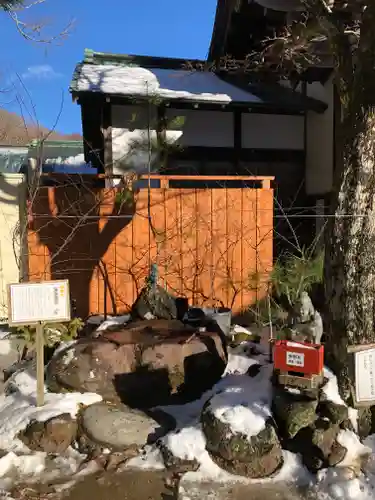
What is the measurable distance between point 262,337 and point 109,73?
253 inches

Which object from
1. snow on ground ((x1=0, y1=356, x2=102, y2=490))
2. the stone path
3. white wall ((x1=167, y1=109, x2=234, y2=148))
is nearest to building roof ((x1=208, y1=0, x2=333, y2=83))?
white wall ((x1=167, y1=109, x2=234, y2=148))

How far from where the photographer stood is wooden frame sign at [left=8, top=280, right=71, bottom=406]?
4.04 metres

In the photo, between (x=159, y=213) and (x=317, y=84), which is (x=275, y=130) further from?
(x=159, y=213)

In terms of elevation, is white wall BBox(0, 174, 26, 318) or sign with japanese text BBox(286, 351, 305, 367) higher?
white wall BBox(0, 174, 26, 318)

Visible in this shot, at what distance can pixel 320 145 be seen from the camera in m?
8.82

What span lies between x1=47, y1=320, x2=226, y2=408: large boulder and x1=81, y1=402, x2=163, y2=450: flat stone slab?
0.30 m

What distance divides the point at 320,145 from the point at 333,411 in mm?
6348

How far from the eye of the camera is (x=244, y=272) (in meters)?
6.79

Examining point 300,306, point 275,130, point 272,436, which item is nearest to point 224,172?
point 275,130

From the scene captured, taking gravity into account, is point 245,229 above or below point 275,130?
below

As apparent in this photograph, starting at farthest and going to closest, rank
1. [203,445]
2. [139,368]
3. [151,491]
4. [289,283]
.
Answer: [289,283]
[139,368]
[203,445]
[151,491]

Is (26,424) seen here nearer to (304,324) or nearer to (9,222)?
(304,324)

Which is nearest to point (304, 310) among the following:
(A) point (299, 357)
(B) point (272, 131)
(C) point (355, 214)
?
(A) point (299, 357)

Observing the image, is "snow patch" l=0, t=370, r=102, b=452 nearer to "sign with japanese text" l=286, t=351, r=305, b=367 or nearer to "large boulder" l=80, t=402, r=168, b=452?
"large boulder" l=80, t=402, r=168, b=452
